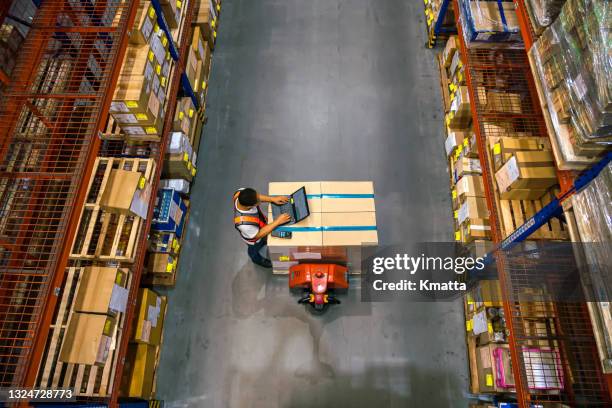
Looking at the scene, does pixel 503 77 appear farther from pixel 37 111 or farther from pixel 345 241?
pixel 37 111

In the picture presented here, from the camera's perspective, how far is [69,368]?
14.0 feet

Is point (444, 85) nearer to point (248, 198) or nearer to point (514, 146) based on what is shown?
point (514, 146)

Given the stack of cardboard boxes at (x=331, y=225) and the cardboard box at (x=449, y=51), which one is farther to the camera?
the cardboard box at (x=449, y=51)

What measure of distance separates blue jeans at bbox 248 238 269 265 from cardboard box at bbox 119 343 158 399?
5.75 ft

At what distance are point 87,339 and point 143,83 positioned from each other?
9.82ft

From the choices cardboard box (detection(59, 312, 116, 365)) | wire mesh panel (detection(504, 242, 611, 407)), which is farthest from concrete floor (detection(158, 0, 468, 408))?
cardboard box (detection(59, 312, 116, 365))

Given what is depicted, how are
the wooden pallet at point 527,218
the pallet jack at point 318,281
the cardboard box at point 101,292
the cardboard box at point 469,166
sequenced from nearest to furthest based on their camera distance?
the cardboard box at point 101,292
the wooden pallet at point 527,218
the pallet jack at point 318,281
the cardboard box at point 469,166

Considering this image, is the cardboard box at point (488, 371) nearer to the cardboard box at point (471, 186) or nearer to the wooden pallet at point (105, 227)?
the cardboard box at point (471, 186)

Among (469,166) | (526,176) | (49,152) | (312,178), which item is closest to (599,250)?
(526,176)

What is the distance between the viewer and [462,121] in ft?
21.3

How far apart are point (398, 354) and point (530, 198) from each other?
102 inches

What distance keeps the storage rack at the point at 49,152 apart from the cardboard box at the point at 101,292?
214mm

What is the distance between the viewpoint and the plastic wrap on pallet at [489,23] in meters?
5.50

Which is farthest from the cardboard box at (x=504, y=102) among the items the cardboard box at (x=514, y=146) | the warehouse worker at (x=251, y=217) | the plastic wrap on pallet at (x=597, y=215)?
the warehouse worker at (x=251, y=217)
